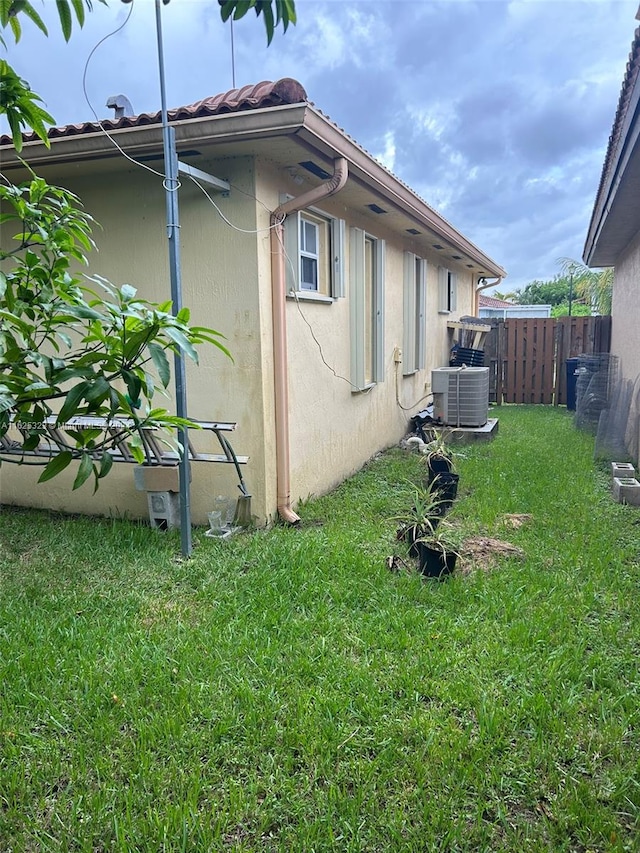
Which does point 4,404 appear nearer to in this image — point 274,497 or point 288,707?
point 288,707

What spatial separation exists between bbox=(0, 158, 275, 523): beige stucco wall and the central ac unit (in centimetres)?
441

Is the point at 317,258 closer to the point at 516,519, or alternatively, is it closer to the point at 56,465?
the point at 516,519

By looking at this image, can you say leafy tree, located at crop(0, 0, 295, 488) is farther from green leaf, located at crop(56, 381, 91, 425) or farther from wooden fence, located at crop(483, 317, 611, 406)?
wooden fence, located at crop(483, 317, 611, 406)

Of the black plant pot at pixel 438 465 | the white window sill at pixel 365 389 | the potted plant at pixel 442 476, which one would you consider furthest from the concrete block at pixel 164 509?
the white window sill at pixel 365 389

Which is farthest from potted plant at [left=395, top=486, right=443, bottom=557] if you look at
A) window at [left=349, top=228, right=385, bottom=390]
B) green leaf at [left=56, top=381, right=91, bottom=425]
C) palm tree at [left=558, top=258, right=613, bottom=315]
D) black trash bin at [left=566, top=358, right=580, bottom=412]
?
palm tree at [left=558, top=258, right=613, bottom=315]

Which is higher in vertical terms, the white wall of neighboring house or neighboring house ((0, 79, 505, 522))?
the white wall of neighboring house

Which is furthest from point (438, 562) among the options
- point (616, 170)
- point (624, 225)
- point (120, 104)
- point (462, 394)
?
point (624, 225)

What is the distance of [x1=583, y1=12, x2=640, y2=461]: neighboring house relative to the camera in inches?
154

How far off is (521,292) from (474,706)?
4164 cm

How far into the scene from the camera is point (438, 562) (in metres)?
3.76

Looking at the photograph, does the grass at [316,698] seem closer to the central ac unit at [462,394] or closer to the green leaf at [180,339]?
the green leaf at [180,339]

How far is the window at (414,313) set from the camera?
855 cm

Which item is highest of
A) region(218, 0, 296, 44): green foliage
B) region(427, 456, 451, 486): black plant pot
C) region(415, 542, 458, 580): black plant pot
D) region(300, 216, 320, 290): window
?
region(300, 216, 320, 290): window

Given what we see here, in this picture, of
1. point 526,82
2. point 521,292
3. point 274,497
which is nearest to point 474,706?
point 274,497
